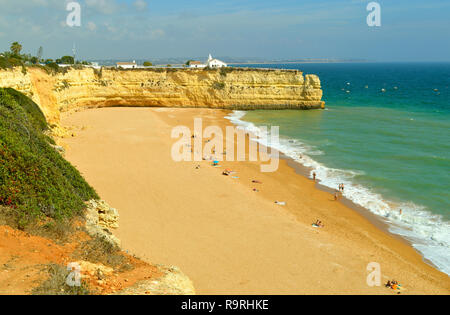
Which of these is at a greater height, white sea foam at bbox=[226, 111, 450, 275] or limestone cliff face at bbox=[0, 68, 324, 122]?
limestone cliff face at bbox=[0, 68, 324, 122]

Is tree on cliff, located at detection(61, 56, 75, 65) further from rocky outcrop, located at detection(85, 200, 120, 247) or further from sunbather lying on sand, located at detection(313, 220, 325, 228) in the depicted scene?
sunbather lying on sand, located at detection(313, 220, 325, 228)

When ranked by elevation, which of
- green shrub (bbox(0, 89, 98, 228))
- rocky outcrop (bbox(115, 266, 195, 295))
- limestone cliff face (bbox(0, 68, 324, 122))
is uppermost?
limestone cliff face (bbox(0, 68, 324, 122))

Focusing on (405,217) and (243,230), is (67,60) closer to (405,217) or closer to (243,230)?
(243,230)

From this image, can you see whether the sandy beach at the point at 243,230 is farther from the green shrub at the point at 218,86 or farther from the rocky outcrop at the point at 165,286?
the green shrub at the point at 218,86

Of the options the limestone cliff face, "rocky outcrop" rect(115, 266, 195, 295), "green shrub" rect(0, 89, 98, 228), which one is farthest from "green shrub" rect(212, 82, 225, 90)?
"rocky outcrop" rect(115, 266, 195, 295)

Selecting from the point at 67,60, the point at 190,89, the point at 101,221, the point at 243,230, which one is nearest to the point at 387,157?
the point at 243,230

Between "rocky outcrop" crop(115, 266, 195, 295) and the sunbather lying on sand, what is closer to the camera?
"rocky outcrop" crop(115, 266, 195, 295)

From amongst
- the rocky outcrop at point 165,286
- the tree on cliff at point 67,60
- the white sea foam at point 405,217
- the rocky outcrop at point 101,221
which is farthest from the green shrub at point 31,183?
the tree on cliff at point 67,60

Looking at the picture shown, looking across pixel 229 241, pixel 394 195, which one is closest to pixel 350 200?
pixel 394 195
